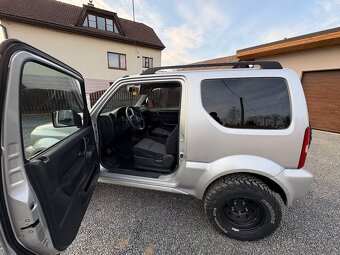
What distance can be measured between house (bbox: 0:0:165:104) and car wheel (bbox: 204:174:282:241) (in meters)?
14.7

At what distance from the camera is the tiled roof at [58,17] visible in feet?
38.0

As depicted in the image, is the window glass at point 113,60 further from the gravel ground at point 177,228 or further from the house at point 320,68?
the gravel ground at point 177,228

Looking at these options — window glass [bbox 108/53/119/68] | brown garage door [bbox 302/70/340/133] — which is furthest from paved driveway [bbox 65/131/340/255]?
window glass [bbox 108/53/119/68]

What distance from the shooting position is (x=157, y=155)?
8.17 feet

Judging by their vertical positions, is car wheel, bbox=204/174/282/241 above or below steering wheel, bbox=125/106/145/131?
below

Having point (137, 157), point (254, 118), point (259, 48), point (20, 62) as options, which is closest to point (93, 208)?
point (137, 157)

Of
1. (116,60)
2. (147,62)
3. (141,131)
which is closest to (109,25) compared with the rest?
(116,60)

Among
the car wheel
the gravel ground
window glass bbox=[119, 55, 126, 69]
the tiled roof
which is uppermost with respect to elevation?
the tiled roof

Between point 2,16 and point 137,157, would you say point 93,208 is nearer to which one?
point 137,157

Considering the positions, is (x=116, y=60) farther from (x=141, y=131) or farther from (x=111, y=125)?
(x=111, y=125)

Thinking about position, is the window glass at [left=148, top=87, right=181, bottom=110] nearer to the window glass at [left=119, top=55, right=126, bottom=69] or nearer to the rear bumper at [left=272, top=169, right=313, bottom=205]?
the rear bumper at [left=272, top=169, right=313, bottom=205]

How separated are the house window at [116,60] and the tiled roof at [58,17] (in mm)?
1216

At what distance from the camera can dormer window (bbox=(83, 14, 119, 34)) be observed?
1438 centimetres

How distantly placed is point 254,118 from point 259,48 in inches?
329
